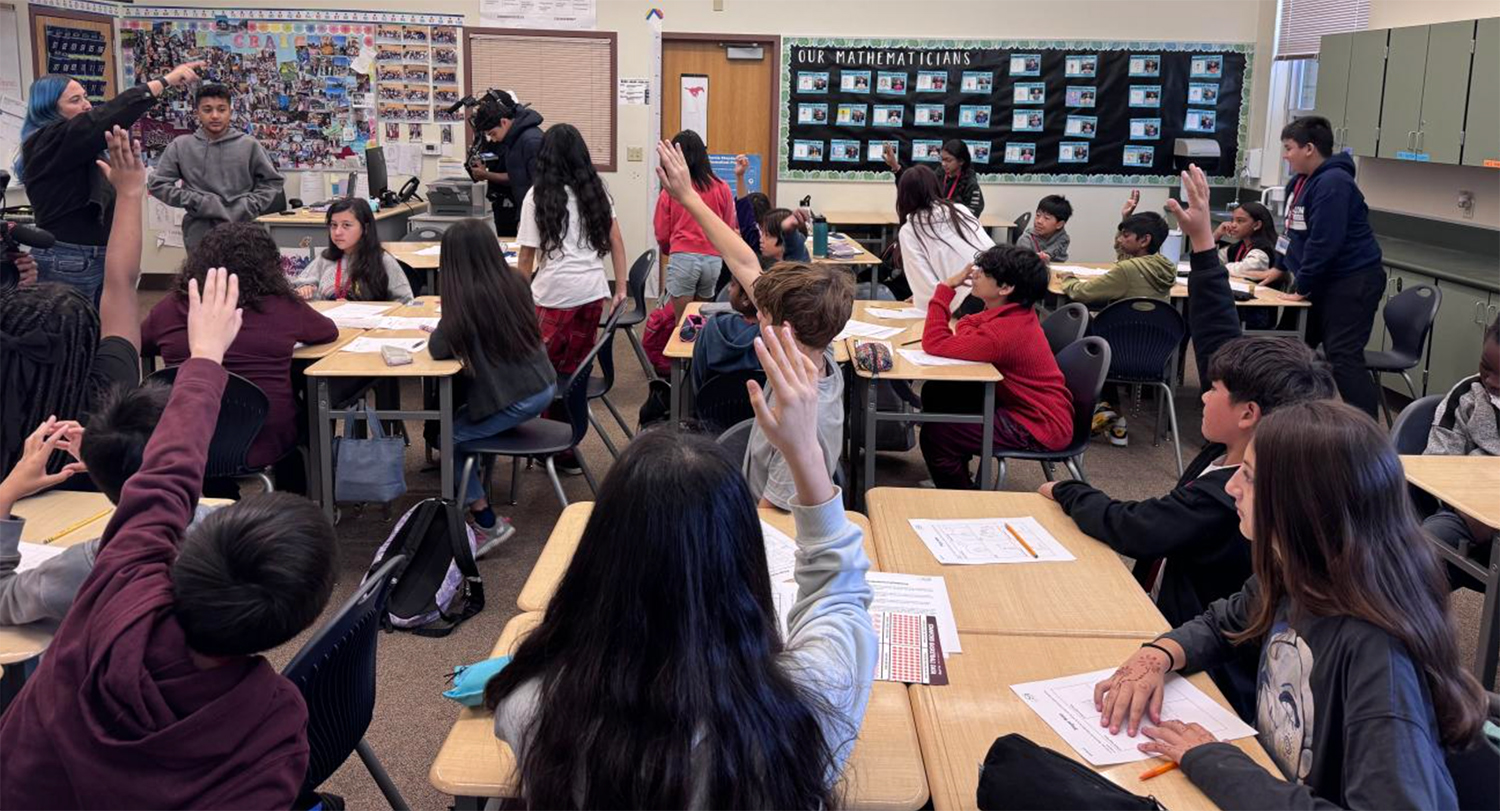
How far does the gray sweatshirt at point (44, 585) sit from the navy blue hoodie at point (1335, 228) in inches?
200

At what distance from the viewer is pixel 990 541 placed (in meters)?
2.36

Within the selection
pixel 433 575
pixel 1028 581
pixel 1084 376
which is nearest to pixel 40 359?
pixel 433 575

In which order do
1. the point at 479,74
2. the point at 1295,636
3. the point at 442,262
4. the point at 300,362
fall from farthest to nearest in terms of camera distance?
the point at 479,74 < the point at 300,362 < the point at 442,262 < the point at 1295,636

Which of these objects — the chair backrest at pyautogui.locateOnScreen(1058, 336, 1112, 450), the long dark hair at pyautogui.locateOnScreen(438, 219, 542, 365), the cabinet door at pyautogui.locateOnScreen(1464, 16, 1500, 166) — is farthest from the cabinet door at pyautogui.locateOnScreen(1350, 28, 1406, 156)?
the long dark hair at pyautogui.locateOnScreen(438, 219, 542, 365)

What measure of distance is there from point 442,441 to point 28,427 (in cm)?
147

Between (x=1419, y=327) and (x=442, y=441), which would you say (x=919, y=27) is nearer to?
(x=1419, y=327)

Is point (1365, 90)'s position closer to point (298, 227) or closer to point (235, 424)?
point (298, 227)

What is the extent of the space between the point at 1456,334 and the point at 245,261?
18.0 feet

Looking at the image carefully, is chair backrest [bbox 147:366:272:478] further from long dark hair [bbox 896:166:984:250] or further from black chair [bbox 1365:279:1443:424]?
black chair [bbox 1365:279:1443:424]

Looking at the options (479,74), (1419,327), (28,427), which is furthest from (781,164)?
(28,427)

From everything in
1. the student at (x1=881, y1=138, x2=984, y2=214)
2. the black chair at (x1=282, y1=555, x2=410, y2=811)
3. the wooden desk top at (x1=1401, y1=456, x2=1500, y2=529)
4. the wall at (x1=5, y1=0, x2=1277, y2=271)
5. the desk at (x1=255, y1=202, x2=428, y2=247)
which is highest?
the wall at (x1=5, y1=0, x2=1277, y2=271)

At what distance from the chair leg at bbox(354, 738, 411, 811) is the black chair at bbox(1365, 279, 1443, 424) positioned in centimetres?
468

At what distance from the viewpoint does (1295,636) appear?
1.61 meters

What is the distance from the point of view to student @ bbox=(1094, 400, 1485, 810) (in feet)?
4.58
